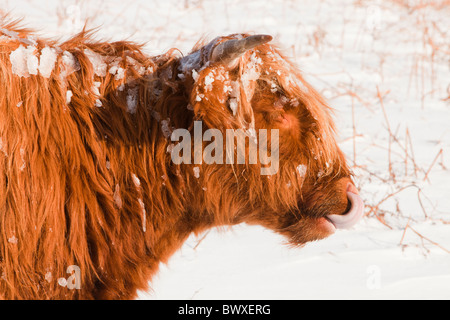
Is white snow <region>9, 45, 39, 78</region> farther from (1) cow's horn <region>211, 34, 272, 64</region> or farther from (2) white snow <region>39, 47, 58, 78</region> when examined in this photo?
(1) cow's horn <region>211, 34, 272, 64</region>

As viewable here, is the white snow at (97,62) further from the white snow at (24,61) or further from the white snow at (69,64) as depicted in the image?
the white snow at (24,61)

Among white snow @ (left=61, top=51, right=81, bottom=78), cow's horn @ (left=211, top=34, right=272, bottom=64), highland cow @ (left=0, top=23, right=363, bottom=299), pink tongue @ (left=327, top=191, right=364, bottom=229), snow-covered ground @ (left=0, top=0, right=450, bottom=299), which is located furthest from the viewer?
snow-covered ground @ (left=0, top=0, right=450, bottom=299)

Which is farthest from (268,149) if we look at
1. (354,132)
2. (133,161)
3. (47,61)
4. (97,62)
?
(354,132)

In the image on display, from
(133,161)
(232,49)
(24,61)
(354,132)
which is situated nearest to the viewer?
(232,49)

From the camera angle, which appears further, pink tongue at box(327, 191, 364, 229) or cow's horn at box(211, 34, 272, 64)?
pink tongue at box(327, 191, 364, 229)

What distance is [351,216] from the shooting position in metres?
2.89

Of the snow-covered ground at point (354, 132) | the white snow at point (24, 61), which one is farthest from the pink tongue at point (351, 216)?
the white snow at point (24, 61)

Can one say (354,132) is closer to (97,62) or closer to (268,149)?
(268,149)

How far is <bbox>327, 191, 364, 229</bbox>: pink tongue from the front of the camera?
9.48 feet

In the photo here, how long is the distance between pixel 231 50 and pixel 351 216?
43.2 inches

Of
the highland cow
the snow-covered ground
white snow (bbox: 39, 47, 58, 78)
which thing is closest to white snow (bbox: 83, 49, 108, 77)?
the highland cow

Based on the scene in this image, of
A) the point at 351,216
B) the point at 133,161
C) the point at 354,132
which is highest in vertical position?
the point at 133,161

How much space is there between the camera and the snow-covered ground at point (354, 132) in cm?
370

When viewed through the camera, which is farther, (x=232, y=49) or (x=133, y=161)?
(x=133, y=161)
